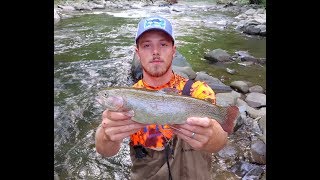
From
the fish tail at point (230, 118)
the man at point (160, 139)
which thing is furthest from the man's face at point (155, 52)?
the fish tail at point (230, 118)

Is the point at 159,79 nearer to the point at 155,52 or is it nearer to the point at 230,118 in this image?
the point at 155,52

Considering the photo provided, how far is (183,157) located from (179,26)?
18169mm

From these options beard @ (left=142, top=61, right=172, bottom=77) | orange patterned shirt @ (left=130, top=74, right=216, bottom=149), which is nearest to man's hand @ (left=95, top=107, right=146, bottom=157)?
orange patterned shirt @ (left=130, top=74, right=216, bottom=149)

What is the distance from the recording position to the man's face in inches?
133

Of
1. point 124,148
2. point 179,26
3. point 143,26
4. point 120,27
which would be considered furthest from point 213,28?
point 143,26

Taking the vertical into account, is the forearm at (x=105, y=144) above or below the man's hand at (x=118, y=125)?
below

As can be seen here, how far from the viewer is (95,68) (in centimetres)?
1201

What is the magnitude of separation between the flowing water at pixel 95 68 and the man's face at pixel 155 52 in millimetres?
3097

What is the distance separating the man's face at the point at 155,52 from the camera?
3.38 metres

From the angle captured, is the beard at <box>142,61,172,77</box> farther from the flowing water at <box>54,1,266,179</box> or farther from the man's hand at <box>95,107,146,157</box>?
the flowing water at <box>54,1,266,179</box>

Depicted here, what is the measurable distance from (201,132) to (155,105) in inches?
18.8

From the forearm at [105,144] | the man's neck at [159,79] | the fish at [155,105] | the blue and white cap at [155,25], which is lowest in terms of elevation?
the forearm at [105,144]

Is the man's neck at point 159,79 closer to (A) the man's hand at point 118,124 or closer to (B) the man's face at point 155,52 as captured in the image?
(B) the man's face at point 155,52

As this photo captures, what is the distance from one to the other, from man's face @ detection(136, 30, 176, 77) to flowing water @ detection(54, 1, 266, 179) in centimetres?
310
